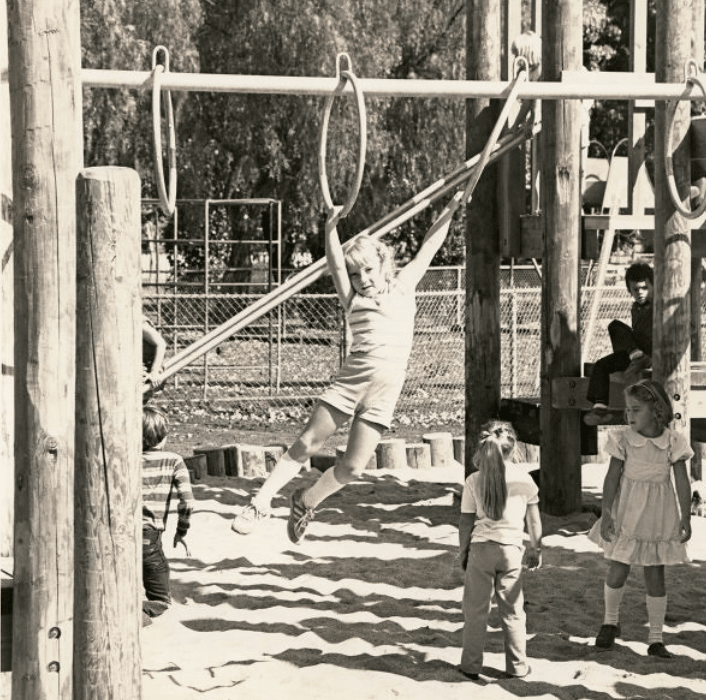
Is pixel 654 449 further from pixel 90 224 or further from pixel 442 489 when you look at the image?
pixel 442 489

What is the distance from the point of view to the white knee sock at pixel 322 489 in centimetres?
628

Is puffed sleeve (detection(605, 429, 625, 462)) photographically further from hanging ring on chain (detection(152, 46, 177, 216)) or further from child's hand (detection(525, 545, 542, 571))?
hanging ring on chain (detection(152, 46, 177, 216))

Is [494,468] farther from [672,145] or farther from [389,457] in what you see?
[389,457]

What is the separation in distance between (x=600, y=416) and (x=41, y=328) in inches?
231

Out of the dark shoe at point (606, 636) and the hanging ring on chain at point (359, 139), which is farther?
the dark shoe at point (606, 636)

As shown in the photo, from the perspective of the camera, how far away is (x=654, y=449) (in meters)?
6.82

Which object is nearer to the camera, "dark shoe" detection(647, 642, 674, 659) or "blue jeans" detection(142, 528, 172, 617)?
"dark shoe" detection(647, 642, 674, 659)

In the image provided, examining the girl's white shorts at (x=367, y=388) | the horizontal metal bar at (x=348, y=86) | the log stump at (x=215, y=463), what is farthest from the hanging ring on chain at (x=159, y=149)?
the log stump at (x=215, y=463)

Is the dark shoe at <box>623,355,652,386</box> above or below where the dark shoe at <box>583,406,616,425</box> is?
above

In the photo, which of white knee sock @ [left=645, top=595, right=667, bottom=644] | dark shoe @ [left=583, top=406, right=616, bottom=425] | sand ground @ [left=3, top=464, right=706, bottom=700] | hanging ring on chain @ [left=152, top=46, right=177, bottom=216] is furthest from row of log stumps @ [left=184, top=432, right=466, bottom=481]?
hanging ring on chain @ [left=152, top=46, right=177, bottom=216]

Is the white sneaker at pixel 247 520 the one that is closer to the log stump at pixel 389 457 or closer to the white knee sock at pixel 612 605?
the white knee sock at pixel 612 605

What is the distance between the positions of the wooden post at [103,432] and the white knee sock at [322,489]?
7.16 ft

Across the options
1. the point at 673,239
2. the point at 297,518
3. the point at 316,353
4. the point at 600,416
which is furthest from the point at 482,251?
the point at 316,353

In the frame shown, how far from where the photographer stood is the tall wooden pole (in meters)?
10.2
